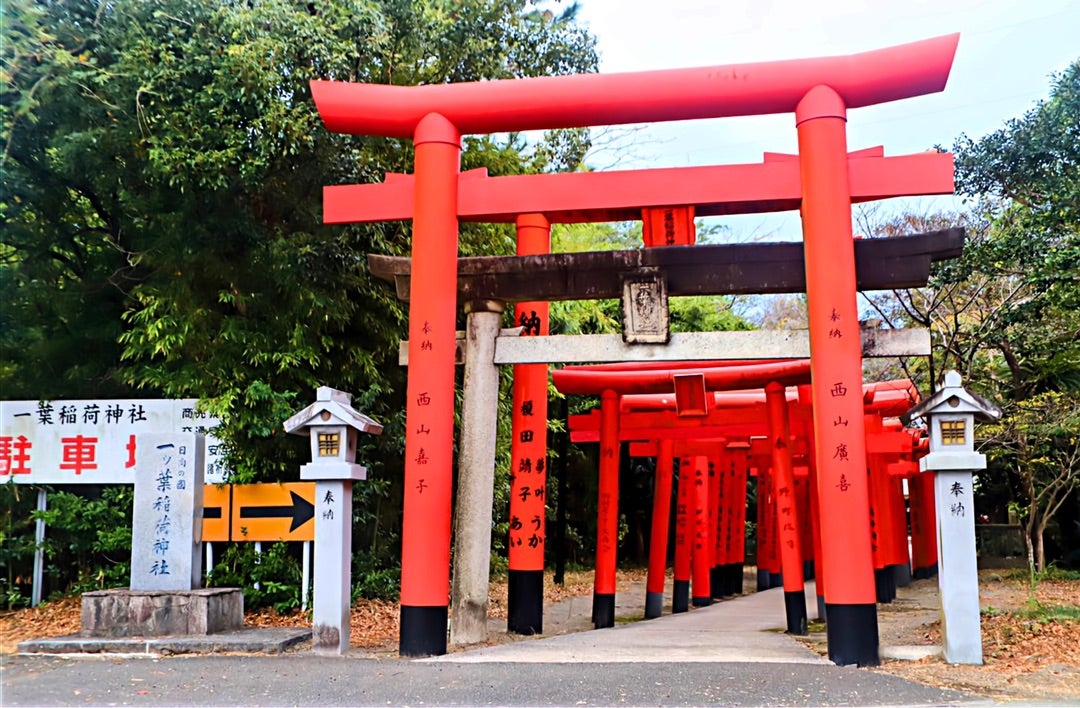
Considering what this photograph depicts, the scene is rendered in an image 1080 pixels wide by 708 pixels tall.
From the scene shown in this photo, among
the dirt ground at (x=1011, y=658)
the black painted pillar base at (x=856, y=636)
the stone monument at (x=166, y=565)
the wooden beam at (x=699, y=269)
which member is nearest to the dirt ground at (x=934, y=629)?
the dirt ground at (x=1011, y=658)

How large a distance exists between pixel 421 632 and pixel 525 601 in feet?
8.04

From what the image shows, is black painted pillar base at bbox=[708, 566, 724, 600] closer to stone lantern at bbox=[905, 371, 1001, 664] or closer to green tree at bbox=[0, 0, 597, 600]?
green tree at bbox=[0, 0, 597, 600]

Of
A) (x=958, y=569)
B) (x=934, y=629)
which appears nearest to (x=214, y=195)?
(x=958, y=569)

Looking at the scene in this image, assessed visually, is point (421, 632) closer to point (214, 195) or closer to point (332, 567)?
point (332, 567)

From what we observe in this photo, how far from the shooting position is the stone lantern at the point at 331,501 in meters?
8.39

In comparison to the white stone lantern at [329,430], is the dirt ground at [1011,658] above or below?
below

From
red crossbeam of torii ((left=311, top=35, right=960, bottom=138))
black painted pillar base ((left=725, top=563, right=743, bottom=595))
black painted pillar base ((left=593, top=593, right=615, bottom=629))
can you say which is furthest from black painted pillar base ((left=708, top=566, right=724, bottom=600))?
red crossbeam of torii ((left=311, top=35, right=960, bottom=138))

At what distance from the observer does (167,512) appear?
9719mm

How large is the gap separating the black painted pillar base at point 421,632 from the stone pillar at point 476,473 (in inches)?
35.7

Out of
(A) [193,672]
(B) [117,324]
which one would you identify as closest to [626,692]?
(A) [193,672]

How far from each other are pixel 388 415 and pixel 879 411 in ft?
23.2

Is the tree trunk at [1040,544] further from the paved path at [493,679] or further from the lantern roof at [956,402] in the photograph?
the paved path at [493,679]

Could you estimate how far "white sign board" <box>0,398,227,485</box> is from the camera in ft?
38.0

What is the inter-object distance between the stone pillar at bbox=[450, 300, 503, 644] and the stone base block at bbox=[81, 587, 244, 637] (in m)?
2.53
